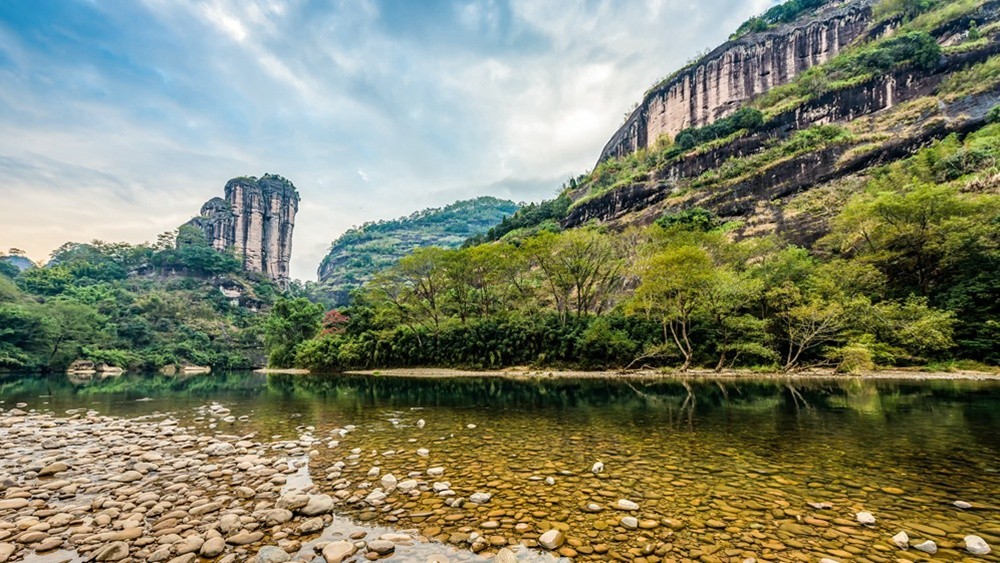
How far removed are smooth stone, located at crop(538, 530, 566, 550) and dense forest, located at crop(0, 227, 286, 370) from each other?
6504 cm

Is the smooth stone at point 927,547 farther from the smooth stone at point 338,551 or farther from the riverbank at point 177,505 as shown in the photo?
the smooth stone at point 338,551

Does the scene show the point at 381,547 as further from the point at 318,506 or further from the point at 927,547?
the point at 927,547

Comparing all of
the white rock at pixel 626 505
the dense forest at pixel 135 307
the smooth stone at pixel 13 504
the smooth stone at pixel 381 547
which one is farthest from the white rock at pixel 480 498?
the dense forest at pixel 135 307

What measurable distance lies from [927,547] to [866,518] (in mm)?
646

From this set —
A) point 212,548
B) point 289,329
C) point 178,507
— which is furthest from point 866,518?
point 289,329

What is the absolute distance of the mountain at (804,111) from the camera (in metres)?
41.9

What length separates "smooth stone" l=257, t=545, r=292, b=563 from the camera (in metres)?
3.58

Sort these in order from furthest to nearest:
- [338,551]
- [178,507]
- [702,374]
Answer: [702,374] < [178,507] < [338,551]


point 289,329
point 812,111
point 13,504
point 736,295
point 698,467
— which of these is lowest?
point 289,329

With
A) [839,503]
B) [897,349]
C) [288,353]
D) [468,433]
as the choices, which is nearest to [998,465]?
[839,503]

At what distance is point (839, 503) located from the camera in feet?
15.8

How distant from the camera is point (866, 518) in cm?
429

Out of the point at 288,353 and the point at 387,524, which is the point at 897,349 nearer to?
the point at 387,524

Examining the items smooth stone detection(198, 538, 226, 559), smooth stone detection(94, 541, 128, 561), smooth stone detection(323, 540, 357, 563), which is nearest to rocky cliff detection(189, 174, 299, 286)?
Answer: smooth stone detection(94, 541, 128, 561)
